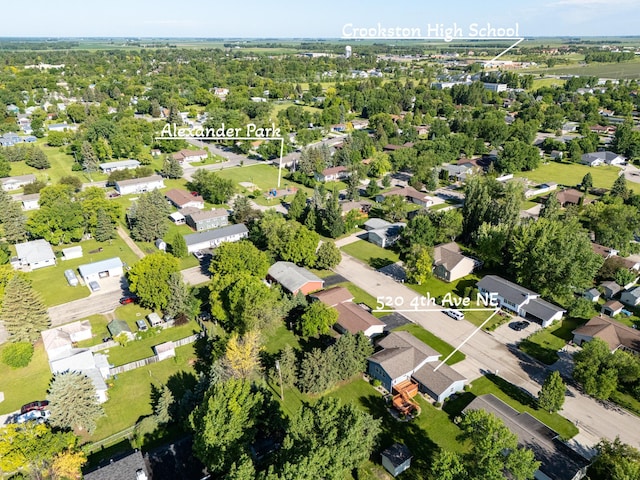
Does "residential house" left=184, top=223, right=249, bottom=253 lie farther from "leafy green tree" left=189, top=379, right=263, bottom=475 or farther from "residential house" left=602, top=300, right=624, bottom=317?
"residential house" left=602, top=300, right=624, bottom=317

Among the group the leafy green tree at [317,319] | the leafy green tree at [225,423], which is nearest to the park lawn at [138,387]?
the leafy green tree at [225,423]

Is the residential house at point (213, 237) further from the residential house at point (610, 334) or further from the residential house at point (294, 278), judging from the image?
the residential house at point (610, 334)

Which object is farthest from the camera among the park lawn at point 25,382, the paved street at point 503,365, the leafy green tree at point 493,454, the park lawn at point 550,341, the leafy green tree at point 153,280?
the leafy green tree at point 153,280

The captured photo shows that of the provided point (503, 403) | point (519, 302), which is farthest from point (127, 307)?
point (519, 302)

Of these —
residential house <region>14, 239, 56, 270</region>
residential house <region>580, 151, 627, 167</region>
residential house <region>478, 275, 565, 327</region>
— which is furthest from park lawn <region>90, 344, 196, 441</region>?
residential house <region>580, 151, 627, 167</region>

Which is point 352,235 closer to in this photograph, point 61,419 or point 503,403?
point 503,403

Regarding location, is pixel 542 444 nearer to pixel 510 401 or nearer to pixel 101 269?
pixel 510 401
